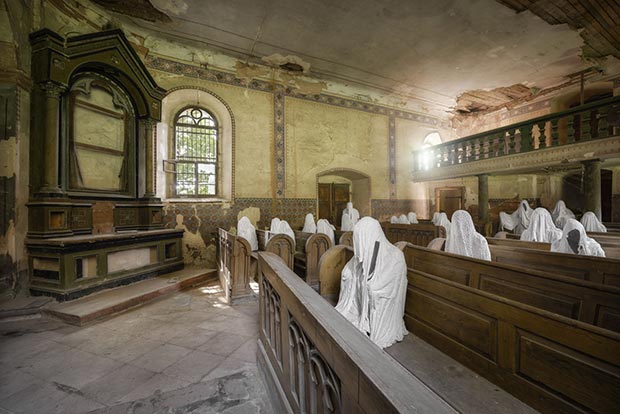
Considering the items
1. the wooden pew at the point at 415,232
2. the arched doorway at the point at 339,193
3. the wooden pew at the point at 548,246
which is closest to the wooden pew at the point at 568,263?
the wooden pew at the point at 548,246

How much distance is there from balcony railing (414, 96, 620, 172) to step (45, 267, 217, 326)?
9.81 m

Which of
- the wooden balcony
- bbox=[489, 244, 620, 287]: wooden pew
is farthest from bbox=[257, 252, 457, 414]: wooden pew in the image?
the wooden balcony

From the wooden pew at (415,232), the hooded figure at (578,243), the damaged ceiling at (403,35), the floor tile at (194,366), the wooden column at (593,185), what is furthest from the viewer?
the wooden pew at (415,232)

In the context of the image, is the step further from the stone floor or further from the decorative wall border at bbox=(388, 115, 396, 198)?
the decorative wall border at bbox=(388, 115, 396, 198)

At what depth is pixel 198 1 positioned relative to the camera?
631 centimetres

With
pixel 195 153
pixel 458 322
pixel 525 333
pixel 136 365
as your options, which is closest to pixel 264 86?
pixel 195 153

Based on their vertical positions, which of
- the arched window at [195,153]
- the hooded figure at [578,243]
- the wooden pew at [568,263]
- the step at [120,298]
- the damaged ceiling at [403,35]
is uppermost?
the damaged ceiling at [403,35]

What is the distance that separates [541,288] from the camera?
259cm

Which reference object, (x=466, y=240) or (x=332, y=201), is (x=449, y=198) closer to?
(x=332, y=201)

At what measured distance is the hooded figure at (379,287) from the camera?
2.75 m

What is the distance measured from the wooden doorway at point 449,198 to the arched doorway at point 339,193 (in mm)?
3809

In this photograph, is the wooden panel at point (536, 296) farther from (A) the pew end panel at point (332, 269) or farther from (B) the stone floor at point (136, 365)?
(B) the stone floor at point (136, 365)

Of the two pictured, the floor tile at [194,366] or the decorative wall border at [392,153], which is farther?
the decorative wall border at [392,153]

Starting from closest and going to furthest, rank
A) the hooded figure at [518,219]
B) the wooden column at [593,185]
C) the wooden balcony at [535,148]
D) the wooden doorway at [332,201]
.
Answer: the wooden balcony at [535,148] < the wooden column at [593,185] < the hooded figure at [518,219] < the wooden doorway at [332,201]
